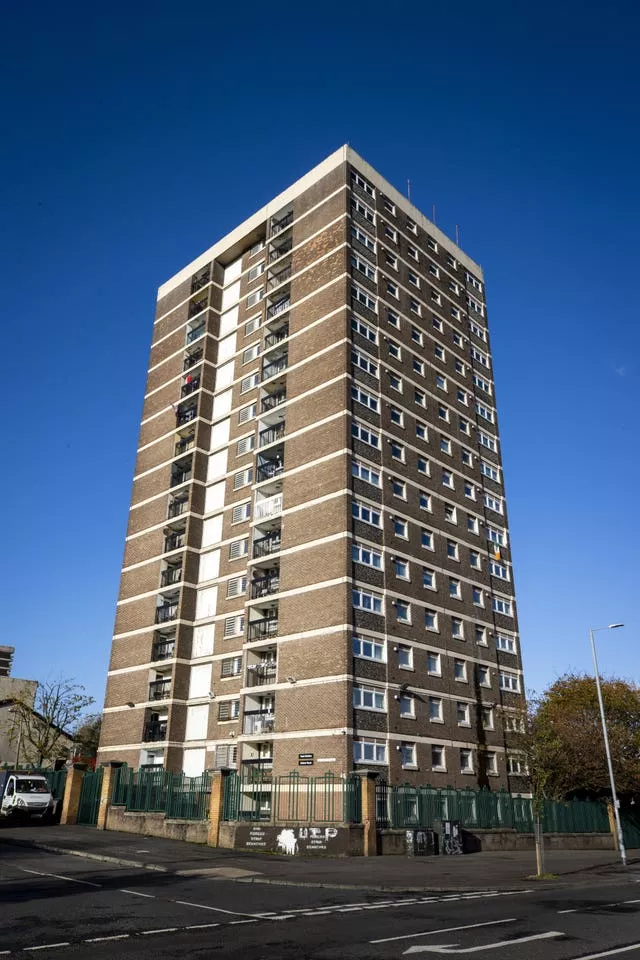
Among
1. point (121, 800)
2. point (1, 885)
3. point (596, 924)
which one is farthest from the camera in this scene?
point (121, 800)

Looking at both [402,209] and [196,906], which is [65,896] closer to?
[196,906]

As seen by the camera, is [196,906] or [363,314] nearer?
[196,906]

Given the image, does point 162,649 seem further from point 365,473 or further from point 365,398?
point 365,398

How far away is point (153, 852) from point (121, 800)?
38.4ft

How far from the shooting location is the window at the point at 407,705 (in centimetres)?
3738

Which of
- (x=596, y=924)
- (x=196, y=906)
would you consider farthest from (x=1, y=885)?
(x=596, y=924)

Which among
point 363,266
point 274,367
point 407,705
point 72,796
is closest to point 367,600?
point 407,705

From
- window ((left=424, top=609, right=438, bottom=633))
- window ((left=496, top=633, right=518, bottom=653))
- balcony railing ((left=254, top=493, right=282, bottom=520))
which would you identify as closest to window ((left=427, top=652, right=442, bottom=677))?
window ((left=424, top=609, right=438, bottom=633))

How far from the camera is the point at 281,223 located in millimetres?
53469

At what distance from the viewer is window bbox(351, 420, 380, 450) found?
135 feet

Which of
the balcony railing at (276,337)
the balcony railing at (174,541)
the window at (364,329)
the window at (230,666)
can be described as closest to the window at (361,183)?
the balcony railing at (276,337)

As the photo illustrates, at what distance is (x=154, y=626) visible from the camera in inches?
1853

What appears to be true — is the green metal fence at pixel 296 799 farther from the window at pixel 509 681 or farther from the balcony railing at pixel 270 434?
the balcony railing at pixel 270 434

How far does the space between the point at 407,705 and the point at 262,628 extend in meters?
8.80
